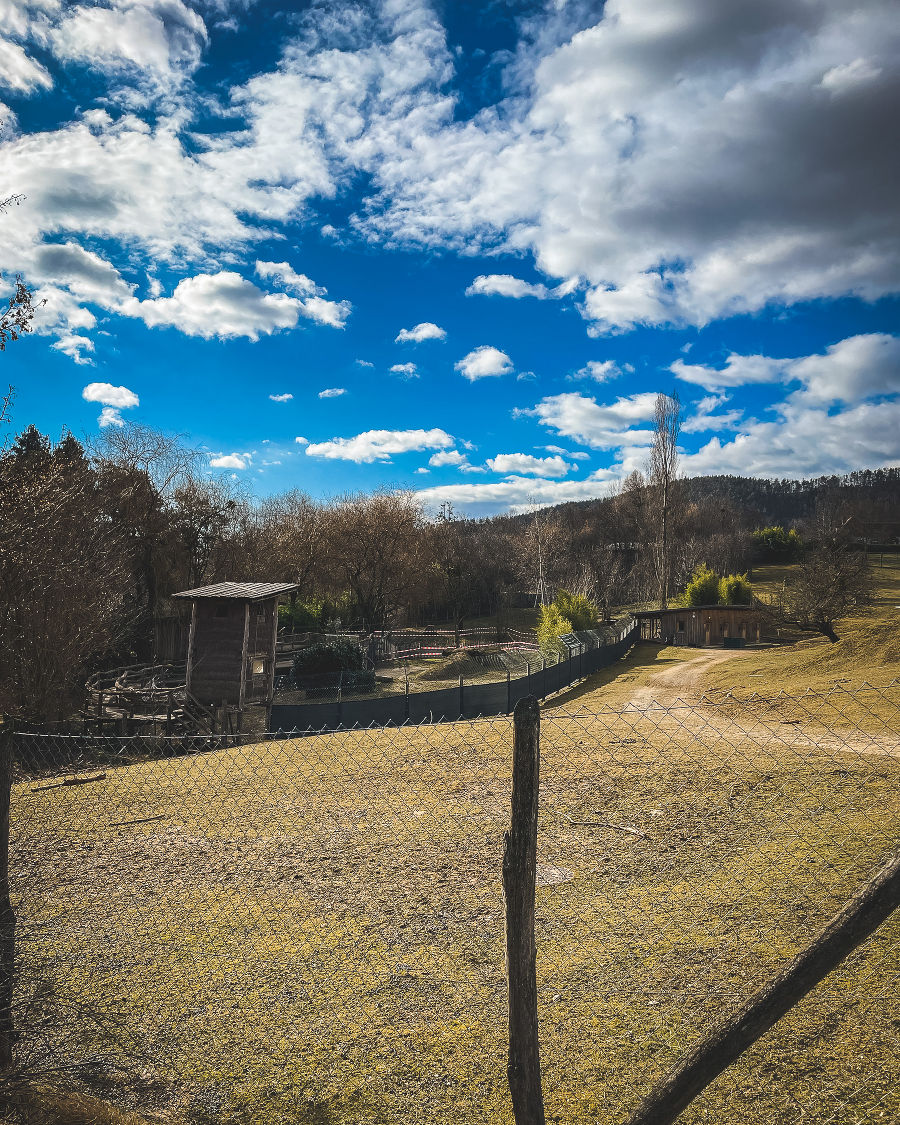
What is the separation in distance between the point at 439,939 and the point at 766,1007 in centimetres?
334

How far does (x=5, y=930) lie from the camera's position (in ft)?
12.6

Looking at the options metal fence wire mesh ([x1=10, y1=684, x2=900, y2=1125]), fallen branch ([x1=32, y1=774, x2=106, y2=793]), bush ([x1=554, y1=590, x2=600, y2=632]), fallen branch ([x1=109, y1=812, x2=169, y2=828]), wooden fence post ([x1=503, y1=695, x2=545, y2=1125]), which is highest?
bush ([x1=554, y1=590, x2=600, y2=632])

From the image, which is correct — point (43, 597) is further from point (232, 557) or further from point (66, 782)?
point (232, 557)

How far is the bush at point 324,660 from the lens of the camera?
27609mm

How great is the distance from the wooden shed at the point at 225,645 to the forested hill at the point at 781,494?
82.6m

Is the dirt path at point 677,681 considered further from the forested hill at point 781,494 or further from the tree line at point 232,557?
the forested hill at point 781,494

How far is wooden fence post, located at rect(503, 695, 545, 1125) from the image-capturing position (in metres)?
2.59

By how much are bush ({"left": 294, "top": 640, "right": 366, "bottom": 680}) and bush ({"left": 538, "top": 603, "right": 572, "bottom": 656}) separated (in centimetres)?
850

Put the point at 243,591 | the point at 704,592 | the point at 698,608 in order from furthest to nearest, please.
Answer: the point at 704,592 → the point at 698,608 → the point at 243,591

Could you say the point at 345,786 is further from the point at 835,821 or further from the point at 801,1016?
the point at 801,1016

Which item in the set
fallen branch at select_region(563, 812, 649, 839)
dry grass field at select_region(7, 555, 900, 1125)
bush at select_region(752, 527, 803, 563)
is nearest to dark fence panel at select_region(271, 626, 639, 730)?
Result: dry grass field at select_region(7, 555, 900, 1125)

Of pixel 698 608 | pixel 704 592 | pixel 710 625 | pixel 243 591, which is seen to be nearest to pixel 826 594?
pixel 710 625

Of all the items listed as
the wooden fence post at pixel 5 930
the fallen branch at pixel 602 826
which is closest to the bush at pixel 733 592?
the fallen branch at pixel 602 826

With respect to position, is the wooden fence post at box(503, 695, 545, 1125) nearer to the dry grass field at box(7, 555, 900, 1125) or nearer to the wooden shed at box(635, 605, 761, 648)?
the dry grass field at box(7, 555, 900, 1125)
